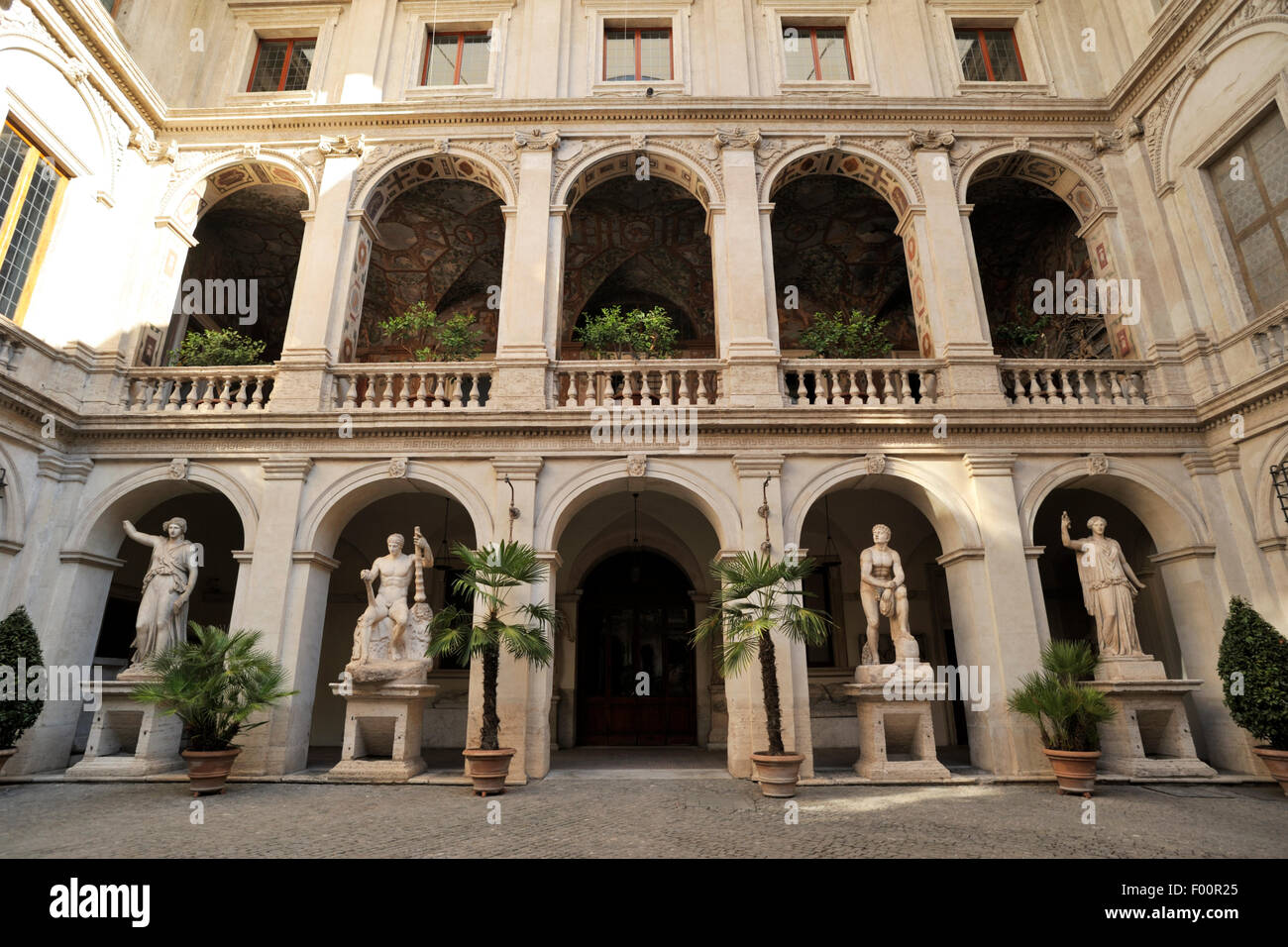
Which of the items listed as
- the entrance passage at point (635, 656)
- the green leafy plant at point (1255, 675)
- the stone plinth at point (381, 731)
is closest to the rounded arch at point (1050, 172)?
the green leafy plant at point (1255, 675)

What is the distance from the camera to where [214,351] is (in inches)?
408

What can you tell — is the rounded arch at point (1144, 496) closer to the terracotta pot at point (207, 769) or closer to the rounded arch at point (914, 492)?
the rounded arch at point (914, 492)

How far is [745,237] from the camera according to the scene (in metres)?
10.5

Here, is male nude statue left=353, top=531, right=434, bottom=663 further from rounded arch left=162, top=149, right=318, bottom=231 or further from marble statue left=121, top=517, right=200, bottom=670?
rounded arch left=162, top=149, right=318, bottom=231

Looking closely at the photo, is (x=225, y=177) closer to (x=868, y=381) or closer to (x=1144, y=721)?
(x=868, y=381)

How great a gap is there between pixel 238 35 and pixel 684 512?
11593mm

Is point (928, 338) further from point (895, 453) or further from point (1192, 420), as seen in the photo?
point (1192, 420)

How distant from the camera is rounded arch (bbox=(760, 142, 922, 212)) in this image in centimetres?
1100

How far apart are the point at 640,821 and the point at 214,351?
8.95 m

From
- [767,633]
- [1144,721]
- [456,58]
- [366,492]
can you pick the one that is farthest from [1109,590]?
[456,58]

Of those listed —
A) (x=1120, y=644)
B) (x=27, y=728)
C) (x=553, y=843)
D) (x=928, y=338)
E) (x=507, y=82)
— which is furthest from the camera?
(x=507, y=82)

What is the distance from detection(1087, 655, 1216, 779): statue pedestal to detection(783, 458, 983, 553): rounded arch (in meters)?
2.17

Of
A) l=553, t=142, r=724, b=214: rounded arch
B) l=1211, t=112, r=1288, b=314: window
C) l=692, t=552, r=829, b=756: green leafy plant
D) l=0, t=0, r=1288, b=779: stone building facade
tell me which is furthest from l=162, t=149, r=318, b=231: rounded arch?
l=1211, t=112, r=1288, b=314: window

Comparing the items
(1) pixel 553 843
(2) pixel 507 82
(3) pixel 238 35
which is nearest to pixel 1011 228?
(2) pixel 507 82
